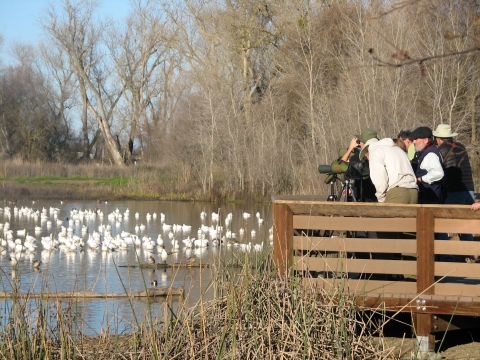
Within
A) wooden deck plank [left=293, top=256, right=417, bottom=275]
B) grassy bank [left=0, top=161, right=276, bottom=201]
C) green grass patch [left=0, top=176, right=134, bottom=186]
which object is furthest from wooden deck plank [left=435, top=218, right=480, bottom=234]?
green grass patch [left=0, top=176, right=134, bottom=186]

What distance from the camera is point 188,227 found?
59.7 feet

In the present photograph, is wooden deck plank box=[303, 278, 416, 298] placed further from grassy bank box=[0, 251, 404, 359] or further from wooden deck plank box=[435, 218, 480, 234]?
wooden deck plank box=[435, 218, 480, 234]

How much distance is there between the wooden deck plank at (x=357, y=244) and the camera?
639 centimetres

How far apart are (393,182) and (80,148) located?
47.3 metres

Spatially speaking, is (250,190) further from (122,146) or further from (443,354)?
(122,146)

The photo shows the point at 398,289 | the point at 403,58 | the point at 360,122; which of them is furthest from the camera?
the point at 360,122

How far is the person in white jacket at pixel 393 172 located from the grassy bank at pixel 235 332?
121 cm

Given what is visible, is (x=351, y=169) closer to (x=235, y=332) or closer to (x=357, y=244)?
(x=357, y=244)

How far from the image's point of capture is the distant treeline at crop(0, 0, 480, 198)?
23047 mm

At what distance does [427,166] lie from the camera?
23.3 ft

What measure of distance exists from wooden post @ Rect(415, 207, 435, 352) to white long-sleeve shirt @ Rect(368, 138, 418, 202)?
0.48 m

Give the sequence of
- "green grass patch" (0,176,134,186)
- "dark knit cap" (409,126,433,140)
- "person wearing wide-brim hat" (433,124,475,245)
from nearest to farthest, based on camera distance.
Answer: "dark knit cap" (409,126,433,140) → "person wearing wide-brim hat" (433,124,475,245) → "green grass patch" (0,176,134,186)

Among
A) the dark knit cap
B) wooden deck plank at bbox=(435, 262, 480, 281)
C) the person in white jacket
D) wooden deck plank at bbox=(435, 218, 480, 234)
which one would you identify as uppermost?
the dark knit cap

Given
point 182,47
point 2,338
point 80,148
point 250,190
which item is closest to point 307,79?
point 250,190
